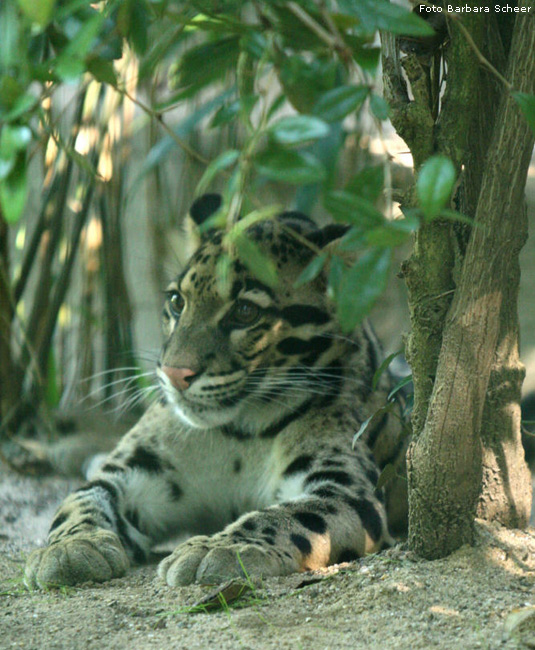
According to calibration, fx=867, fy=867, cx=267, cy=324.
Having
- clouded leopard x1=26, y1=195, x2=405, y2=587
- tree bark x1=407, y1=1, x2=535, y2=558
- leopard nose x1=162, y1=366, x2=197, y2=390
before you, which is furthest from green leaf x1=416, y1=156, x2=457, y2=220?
leopard nose x1=162, y1=366, x2=197, y2=390

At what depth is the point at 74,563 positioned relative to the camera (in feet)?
9.16

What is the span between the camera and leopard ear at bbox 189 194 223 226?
4090 millimetres

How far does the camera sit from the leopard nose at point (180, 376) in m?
3.33

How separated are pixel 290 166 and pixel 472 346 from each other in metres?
1.15

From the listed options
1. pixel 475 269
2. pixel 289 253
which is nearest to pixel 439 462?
pixel 475 269

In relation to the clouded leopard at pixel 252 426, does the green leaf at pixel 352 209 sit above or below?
above

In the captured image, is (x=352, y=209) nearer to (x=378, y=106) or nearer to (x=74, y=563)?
(x=378, y=106)

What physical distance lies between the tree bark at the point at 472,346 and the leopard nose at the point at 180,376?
112 cm

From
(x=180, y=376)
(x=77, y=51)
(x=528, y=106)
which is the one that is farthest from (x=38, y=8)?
(x=180, y=376)

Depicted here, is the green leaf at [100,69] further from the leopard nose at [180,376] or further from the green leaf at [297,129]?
the leopard nose at [180,376]

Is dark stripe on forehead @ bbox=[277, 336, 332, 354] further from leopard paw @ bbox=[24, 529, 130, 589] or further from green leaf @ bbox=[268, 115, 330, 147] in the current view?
green leaf @ bbox=[268, 115, 330, 147]

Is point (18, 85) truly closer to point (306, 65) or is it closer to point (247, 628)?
point (306, 65)

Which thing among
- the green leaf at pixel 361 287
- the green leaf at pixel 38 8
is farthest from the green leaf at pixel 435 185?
the green leaf at pixel 38 8

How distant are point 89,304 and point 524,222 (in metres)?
3.74
